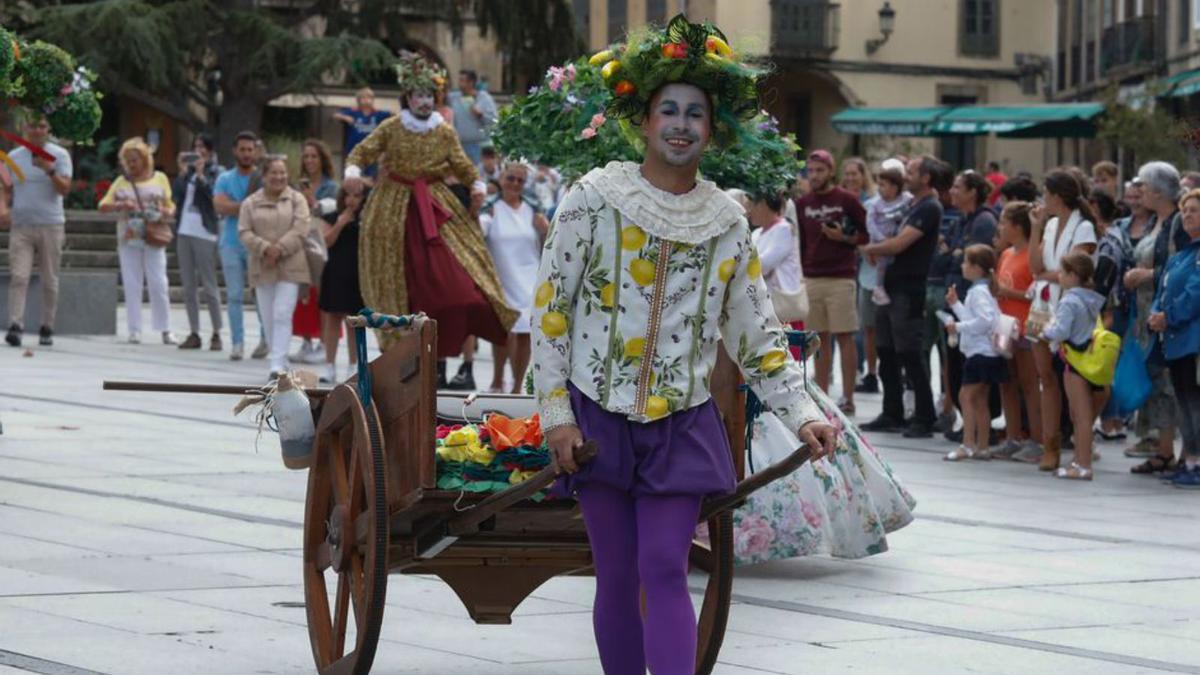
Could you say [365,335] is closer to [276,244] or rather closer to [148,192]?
[276,244]

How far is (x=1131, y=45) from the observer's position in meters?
50.8

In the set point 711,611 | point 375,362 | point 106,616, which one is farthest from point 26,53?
point 711,611

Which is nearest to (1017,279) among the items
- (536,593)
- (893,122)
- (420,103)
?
(420,103)

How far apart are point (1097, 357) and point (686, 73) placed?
26.1ft

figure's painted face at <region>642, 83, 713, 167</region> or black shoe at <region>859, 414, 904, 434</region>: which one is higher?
figure's painted face at <region>642, 83, 713, 167</region>

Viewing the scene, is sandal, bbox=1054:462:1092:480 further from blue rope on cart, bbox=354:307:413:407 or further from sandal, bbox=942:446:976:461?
blue rope on cart, bbox=354:307:413:407

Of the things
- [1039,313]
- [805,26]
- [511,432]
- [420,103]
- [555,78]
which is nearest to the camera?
[511,432]

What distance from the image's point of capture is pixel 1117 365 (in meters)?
13.5

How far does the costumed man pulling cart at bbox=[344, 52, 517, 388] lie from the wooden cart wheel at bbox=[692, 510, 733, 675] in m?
8.92

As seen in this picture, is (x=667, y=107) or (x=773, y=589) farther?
(x=773, y=589)

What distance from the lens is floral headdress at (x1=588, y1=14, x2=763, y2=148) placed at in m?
5.83

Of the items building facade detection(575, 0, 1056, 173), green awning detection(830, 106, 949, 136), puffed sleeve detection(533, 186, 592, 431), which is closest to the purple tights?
puffed sleeve detection(533, 186, 592, 431)

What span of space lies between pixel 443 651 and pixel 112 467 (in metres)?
5.00

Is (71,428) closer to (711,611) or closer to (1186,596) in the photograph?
(1186,596)
